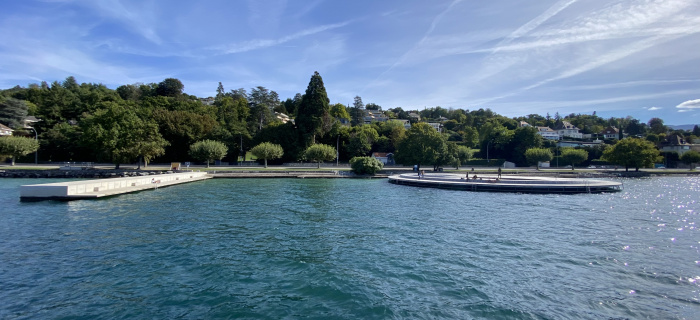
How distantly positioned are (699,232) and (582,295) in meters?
15.7

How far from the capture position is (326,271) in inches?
454

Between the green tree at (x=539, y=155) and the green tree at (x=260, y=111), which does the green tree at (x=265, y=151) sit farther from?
the green tree at (x=539, y=155)

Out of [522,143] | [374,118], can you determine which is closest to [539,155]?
[522,143]

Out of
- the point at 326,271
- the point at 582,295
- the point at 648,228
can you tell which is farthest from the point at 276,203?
the point at 648,228

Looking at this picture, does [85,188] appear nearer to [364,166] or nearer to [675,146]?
[364,166]

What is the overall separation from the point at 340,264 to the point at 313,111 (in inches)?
2426

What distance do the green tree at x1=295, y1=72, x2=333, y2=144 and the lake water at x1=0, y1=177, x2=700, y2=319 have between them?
1923 inches

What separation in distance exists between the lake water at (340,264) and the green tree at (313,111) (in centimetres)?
4885

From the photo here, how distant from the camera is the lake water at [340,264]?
8883 millimetres

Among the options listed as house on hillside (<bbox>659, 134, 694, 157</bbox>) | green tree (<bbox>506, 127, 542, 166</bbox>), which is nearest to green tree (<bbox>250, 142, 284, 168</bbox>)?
green tree (<bbox>506, 127, 542, 166</bbox>)

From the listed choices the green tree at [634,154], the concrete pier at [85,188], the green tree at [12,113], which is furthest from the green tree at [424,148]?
the green tree at [12,113]

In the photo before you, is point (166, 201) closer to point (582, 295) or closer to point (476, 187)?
point (582, 295)

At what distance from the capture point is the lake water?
8883mm

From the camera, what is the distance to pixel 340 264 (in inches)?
482
